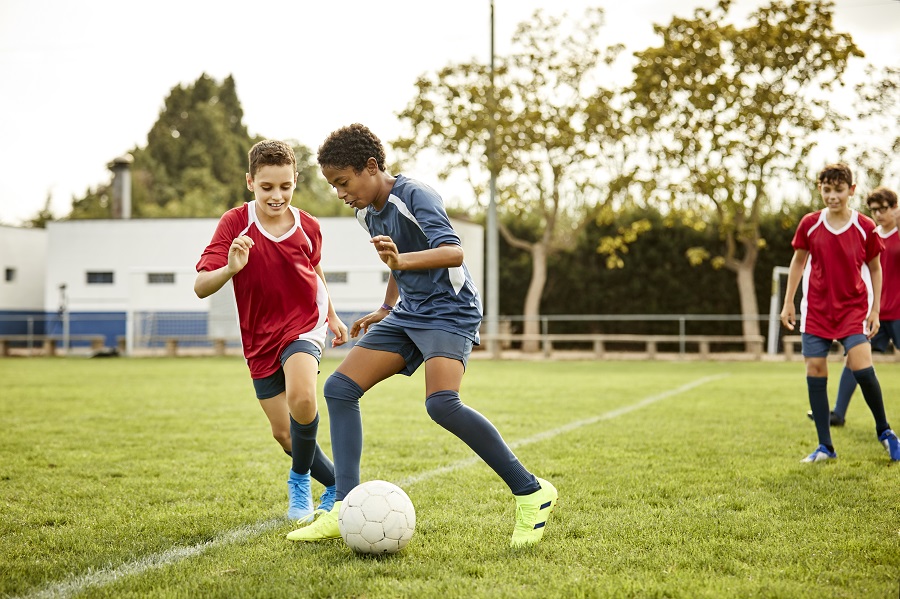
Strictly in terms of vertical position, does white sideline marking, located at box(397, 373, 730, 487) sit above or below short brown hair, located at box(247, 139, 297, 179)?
below

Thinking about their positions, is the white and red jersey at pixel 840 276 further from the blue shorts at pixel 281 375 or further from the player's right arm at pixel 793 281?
the blue shorts at pixel 281 375

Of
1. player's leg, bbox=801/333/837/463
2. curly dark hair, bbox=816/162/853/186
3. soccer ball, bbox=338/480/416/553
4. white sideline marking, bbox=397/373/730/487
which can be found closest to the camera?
soccer ball, bbox=338/480/416/553

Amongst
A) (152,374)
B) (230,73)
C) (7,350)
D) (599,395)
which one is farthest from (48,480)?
(230,73)

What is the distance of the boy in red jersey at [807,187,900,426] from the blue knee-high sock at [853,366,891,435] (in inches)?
39.2

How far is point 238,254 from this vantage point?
3941mm

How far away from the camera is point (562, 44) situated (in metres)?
23.6

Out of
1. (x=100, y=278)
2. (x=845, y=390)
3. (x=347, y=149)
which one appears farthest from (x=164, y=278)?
(x=347, y=149)

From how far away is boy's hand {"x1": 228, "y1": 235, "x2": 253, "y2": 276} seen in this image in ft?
12.9

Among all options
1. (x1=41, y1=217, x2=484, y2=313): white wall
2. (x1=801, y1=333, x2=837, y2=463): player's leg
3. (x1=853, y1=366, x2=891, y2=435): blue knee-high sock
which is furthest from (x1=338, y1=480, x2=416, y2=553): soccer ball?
(x1=41, y1=217, x2=484, y2=313): white wall

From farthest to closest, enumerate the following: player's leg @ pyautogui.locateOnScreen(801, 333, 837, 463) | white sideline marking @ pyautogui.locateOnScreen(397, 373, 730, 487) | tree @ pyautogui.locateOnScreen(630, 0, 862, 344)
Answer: tree @ pyautogui.locateOnScreen(630, 0, 862, 344)
player's leg @ pyautogui.locateOnScreen(801, 333, 837, 463)
white sideline marking @ pyautogui.locateOnScreen(397, 373, 730, 487)

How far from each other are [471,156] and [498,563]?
68.3 feet

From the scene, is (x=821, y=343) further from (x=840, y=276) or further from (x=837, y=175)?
(x=837, y=175)

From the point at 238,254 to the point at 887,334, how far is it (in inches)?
239

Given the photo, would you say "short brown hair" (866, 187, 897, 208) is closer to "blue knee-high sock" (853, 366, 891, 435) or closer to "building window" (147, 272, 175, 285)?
"blue knee-high sock" (853, 366, 891, 435)
